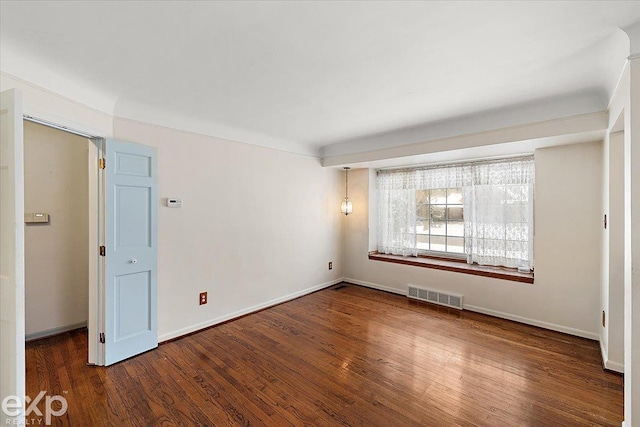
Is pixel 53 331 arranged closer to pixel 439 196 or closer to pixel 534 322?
pixel 439 196

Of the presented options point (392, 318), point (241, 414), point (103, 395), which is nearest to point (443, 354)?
point (392, 318)

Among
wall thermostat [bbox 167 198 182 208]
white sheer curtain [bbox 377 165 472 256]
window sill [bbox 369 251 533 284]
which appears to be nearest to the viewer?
wall thermostat [bbox 167 198 182 208]

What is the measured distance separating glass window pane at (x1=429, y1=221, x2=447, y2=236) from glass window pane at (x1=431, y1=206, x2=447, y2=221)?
0.21 feet

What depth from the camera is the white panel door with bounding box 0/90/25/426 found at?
1.45 meters

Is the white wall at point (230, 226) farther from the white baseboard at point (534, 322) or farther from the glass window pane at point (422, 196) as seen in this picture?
the white baseboard at point (534, 322)

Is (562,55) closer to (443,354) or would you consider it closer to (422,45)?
(422,45)

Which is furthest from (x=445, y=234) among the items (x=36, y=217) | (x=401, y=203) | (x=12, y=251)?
(x=36, y=217)

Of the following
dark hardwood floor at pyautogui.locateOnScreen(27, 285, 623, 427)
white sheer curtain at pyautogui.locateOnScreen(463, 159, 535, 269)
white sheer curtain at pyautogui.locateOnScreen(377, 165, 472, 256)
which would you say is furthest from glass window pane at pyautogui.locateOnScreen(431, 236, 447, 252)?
dark hardwood floor at pyautogui.locateOnScreen(27, 285, 623, 427)

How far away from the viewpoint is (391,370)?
237 cm

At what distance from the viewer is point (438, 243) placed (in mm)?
4434

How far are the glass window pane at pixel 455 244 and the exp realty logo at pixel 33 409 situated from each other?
4.61 metres

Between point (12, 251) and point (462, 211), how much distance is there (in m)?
4.66

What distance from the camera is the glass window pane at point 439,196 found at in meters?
4.34

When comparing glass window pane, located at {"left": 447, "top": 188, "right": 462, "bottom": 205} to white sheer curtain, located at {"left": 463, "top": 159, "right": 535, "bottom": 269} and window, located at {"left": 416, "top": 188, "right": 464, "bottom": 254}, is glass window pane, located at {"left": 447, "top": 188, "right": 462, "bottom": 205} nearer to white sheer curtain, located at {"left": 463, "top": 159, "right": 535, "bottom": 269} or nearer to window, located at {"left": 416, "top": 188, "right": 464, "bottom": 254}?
window, located at {"left": 416, "top": 188, "right": 464, "bottom": 254}
